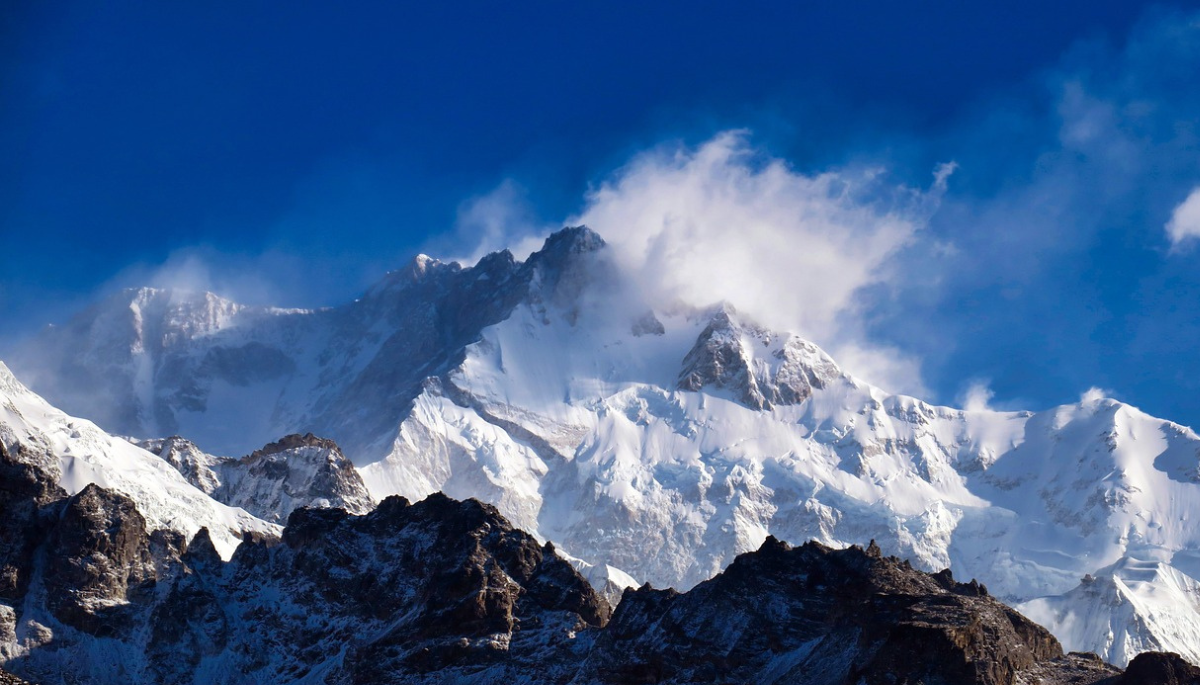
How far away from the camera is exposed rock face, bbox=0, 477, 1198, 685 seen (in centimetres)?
13575

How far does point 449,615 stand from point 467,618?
2051 millimetres

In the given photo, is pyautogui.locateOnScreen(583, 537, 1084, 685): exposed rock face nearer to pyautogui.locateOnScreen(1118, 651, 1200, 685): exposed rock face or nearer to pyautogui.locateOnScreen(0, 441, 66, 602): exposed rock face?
pyautogui.locateOnScreen(1118, 651, 1200, 685): exposed rock face

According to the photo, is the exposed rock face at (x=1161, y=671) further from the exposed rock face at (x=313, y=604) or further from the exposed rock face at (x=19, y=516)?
the exposed rock face at (x=19, y=516)

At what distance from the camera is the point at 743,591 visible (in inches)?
6176

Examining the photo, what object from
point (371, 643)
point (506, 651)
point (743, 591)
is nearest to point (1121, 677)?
point (743, 591)

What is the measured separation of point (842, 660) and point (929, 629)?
9177mm

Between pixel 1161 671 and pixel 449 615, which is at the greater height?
pixel 449 615

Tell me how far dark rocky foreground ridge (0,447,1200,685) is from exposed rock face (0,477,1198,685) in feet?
0.77

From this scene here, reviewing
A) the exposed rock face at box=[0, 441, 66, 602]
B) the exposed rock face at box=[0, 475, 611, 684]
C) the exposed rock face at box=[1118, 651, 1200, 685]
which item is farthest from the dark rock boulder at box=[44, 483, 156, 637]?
the exposed rock face at box=[1118, 651, 1200, 685]

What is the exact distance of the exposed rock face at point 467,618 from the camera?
135750 millimetres

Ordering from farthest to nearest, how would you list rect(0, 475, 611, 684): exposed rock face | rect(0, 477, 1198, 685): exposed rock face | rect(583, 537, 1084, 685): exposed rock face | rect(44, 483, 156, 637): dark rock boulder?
rect(44, 483, 156, 637): dark rock boulder < rect(0, 475, 611, 684): exposed rock face < rect(0, 477, 1198, 685): exposed rock face < rect(583, 537, 1084, 685): exposed rock face

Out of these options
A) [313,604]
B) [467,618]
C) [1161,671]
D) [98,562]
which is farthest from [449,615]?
[1161,671]

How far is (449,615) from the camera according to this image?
562 feet

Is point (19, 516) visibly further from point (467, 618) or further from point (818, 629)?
point (818, 629)
